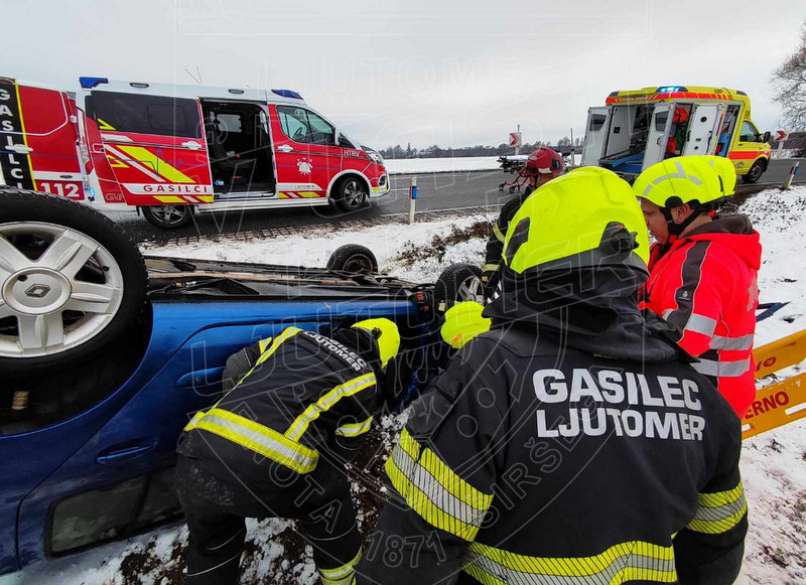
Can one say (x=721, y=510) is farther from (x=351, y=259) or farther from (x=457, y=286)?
(x=351, y=259)

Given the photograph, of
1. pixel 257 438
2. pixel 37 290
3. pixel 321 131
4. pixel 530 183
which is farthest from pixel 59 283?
pixel 321 131

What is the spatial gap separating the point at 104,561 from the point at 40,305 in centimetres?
123

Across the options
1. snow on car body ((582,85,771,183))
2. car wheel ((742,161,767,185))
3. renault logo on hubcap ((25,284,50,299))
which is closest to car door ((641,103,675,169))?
snow on car body ((582,85,771,183))

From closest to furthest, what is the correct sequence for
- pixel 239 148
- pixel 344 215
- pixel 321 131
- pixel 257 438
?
pixel 257 438 < pixel 321 131 < pixel 344 215 < pixel 239 148

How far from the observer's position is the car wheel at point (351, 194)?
814 cm

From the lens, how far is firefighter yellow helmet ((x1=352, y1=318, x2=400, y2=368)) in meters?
1.73

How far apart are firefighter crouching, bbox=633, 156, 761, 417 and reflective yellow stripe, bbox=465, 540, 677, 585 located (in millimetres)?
956

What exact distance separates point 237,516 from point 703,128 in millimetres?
12439

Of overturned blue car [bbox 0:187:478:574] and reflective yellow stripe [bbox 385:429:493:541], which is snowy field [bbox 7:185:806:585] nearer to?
overturned blue car [bbox 0:187:478:574]

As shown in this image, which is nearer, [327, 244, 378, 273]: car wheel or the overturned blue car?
the overturned blue car

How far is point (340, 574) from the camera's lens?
1.62 m

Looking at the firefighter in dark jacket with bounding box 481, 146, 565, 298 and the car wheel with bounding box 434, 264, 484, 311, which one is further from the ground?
the firefighter in dark jacket with bounding box 481, 146, 565, 298

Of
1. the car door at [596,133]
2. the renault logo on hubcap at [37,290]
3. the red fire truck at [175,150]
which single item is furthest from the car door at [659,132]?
the renault logo on hubcap at [37,290]

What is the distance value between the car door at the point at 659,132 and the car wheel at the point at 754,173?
546cm
